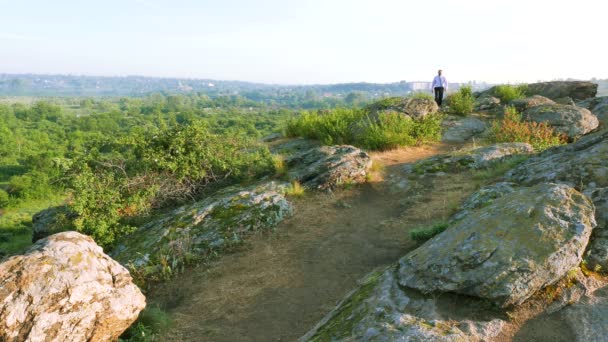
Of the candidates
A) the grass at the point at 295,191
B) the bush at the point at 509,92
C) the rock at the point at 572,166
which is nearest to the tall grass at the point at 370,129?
the grass at the point at 295,191

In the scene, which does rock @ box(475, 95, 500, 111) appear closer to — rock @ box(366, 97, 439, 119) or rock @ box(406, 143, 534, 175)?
rock @ box(366, 97, 439, 119)

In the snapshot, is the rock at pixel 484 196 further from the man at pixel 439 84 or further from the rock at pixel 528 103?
the man at pixel 439 84

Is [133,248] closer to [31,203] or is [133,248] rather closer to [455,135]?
[455,135]

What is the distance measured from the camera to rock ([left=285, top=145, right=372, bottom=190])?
9.24 m

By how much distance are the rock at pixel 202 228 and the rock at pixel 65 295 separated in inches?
64.1

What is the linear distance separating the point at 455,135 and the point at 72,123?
116076 millimetres

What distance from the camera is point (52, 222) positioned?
9.49m

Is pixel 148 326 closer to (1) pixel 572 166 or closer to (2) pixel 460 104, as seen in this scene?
(1) pixel 572 166

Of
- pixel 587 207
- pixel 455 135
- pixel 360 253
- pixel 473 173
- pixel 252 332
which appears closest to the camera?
pixel 587 207

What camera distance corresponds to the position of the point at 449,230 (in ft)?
16.6

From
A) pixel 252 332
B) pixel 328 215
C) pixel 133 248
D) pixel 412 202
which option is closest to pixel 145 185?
pixel 133 248

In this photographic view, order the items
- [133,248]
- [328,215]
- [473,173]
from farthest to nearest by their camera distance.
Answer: [473,173] → [328,215] → [133,248]

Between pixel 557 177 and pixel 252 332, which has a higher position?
pixel 557 177

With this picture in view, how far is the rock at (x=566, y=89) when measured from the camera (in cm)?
1877
